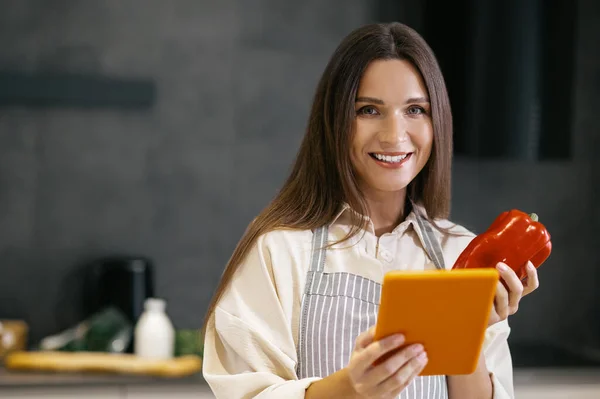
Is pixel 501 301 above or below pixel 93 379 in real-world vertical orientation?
above

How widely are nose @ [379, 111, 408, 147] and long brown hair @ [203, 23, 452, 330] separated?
56 mm

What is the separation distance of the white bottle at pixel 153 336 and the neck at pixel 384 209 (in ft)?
4.42

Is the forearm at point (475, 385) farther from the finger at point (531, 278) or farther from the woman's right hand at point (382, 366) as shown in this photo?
the woman's right hand at point (382, 366)

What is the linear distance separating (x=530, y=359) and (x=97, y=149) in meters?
1.69

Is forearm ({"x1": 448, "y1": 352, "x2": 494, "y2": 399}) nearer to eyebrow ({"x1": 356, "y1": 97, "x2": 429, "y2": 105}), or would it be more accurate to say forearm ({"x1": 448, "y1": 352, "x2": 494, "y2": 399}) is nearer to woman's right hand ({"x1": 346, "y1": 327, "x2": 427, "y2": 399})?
woman's right hand ({"x1": 346, "y1": 327, "x2": 427, "y2": 399})

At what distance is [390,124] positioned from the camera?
1.43 metres

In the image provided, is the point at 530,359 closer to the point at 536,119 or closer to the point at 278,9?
the point at 536,119

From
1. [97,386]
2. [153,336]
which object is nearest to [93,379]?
[97,386]

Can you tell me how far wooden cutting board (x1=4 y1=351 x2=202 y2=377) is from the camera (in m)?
2.64

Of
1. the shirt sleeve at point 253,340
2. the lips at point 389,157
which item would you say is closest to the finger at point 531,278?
the lips at point 389,157

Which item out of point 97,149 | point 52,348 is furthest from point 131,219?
point 52,348

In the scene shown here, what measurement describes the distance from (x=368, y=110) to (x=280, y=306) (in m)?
0.35

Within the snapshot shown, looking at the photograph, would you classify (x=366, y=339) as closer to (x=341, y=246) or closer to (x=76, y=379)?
(x=341, y=246)

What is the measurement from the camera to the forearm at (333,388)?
1.22 m
